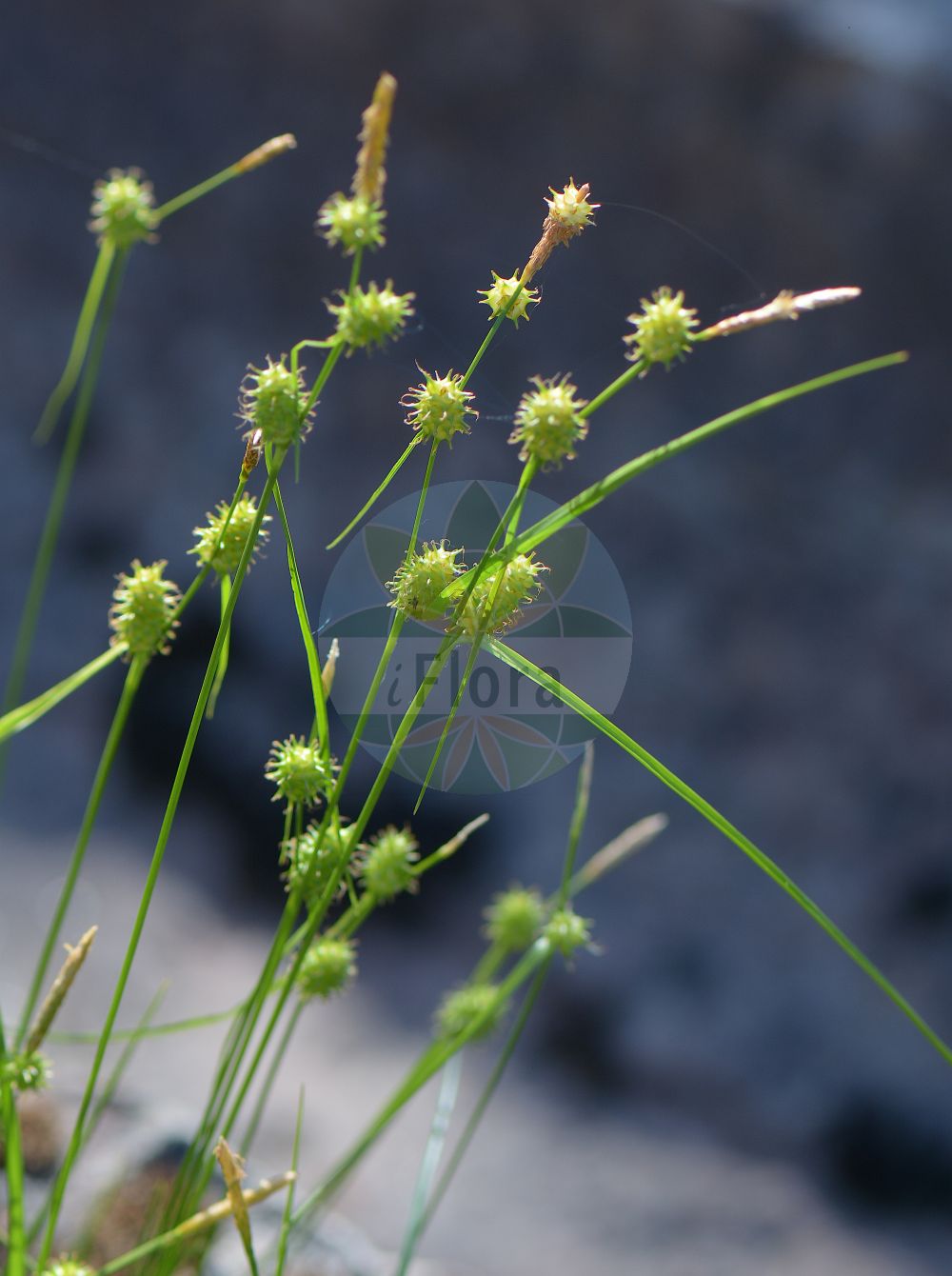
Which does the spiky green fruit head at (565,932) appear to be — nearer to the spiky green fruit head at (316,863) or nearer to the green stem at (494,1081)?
the green stem at (494,1081)

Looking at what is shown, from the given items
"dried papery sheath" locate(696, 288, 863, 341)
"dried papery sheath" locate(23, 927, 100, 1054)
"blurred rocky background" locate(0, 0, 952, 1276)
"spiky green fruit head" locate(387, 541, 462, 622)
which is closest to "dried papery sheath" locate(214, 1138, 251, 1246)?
"dried papery sheath" locate(23, 927, 100, 1054)

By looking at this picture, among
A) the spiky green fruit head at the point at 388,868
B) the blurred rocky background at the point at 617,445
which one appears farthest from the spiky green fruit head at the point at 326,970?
the blurred rocky background at the point at 617,445

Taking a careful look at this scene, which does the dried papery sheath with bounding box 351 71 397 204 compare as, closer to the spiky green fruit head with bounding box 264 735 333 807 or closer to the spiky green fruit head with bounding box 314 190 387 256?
the spiky green fruit head with bounding box 314 190 387 256

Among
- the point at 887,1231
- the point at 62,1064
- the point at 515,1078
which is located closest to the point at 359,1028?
the point at 515,1078

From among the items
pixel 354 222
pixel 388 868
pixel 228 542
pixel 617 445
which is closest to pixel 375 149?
pixel 354 222

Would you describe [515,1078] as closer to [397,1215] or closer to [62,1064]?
[397,1215]

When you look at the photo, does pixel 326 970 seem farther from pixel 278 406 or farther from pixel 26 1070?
pixel 278 406

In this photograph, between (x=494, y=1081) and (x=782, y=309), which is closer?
(x=782, y=309)
